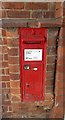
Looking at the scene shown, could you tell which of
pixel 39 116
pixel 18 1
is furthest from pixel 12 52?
pixel 39 116

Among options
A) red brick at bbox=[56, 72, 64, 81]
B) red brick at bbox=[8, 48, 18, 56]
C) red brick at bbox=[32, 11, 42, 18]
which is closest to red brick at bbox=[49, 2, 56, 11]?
red brick at bbox=[32, 11, 42, 18]

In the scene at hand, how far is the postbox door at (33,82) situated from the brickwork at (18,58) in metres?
0.08

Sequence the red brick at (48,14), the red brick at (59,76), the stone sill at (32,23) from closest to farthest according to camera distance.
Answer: the stone sill at (32,23)
the red brick at (48,14)
the red brick at (59,76)

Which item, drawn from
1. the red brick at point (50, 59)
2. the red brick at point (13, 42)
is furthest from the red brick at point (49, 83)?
the red brick at point (13, 42)

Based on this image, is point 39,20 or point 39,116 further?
point 39,116

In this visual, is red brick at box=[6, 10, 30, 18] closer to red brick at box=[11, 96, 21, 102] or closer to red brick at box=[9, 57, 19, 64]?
red brick at box=[9, 57, 19, 64]

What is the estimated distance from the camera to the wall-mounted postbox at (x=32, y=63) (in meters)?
2.21

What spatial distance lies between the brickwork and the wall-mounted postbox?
0.16ft

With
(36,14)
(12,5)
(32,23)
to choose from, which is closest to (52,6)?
(36,14)

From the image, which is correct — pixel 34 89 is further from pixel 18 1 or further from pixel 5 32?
pixel 18 1

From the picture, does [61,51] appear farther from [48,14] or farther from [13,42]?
[13,42]

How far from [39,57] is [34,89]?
37cm

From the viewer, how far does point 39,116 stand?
8.56ft

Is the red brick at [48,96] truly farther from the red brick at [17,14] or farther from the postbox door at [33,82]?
the red brick at [17,14]
